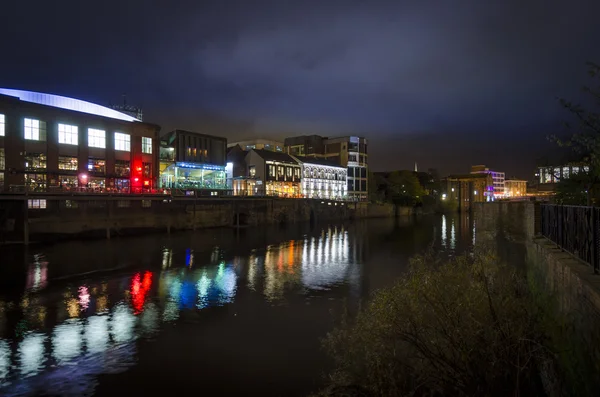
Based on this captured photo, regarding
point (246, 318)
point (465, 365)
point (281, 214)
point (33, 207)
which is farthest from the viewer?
point (281, 214)

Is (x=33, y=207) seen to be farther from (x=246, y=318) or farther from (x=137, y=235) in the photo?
(x=246, y=318)

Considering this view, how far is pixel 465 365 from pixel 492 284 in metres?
3.93

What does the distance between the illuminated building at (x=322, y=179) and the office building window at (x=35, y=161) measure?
57.1 meters

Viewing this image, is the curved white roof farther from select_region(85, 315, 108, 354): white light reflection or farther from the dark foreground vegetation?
the dark foreground vegetation

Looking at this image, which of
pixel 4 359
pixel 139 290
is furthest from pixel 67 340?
pixel 139 290

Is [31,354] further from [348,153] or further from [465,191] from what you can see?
[465,191]

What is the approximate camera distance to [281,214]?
260 feet

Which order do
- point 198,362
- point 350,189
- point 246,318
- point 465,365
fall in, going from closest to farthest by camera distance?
point 465,365, point 198,362, point 246,318, point 350,189

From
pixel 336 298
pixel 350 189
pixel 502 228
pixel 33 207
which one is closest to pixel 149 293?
pixel 336 298

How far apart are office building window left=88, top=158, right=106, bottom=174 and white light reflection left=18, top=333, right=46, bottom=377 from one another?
4825cm

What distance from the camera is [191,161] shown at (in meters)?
77.1

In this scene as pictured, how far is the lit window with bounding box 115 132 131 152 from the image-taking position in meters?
62.2

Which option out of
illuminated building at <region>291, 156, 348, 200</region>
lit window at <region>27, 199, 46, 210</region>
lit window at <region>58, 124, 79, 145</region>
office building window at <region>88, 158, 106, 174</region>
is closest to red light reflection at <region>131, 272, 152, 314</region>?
lit window at <region>27, 199, 46, 210</region>

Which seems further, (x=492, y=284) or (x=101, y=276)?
(x=101, y=276)
